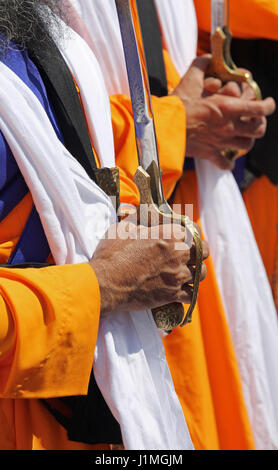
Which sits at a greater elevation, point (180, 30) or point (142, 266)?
point (180, 30)

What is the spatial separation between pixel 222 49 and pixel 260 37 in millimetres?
227

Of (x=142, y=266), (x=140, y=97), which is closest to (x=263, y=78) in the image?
(x=140, y=97)

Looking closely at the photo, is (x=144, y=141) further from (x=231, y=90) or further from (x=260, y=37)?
(x=260, y=37)

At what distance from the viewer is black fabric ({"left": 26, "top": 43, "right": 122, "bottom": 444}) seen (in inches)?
43.9

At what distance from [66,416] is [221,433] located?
1.77 ft

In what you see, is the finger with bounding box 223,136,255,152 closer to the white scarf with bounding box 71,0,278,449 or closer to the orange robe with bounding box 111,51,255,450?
the white scarf with bounding box 71,0,278,449

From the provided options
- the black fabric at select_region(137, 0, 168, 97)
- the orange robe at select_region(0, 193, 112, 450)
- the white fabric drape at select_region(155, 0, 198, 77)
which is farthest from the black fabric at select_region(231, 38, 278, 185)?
the orange robe at select_region(0, 193, 112, 450)

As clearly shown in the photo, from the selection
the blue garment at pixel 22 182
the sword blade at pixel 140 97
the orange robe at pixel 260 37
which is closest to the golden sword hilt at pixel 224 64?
the orange robe at pixel 260 37

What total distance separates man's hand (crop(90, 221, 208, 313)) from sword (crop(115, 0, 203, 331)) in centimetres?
3

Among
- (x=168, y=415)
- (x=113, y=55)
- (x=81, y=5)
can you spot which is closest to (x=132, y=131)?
(x=113, y=55)

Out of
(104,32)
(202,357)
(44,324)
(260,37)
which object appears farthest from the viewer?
(260,37)

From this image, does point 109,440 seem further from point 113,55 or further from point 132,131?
point 113,55

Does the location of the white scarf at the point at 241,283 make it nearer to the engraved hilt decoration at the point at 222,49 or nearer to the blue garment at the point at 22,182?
the engraved hilt decoration at the point at 222,49

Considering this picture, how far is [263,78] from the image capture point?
1.86 metres
